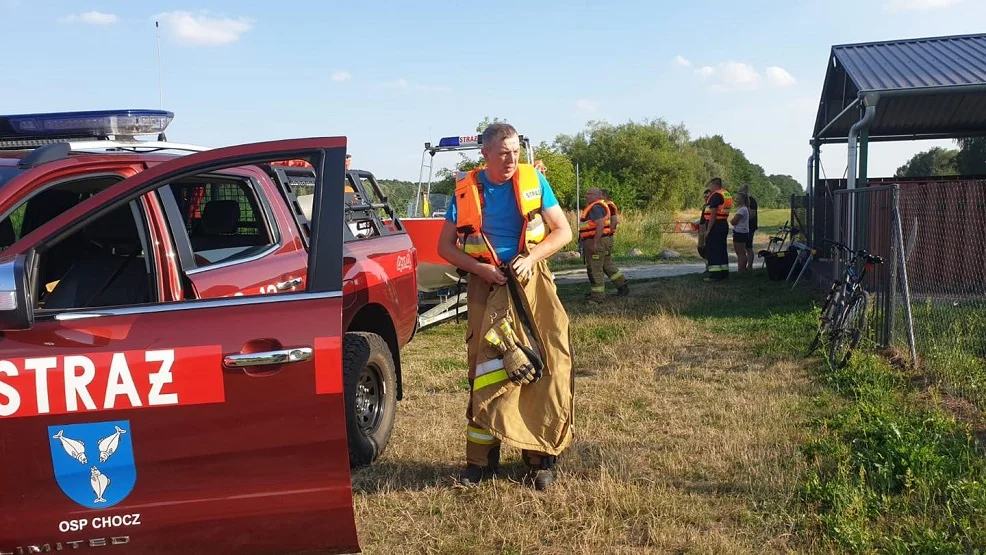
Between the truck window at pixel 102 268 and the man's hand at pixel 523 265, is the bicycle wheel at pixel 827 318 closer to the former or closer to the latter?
the man's hand at pixel 523 265

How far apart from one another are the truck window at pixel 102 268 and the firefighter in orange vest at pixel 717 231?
10773mm

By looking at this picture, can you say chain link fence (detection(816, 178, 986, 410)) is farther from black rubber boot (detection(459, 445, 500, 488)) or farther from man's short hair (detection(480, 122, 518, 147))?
man's short hair (detection(480, 122, 518, 147))

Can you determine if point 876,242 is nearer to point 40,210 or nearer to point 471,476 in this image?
point 471,476

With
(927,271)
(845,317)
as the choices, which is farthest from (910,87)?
(845,317)

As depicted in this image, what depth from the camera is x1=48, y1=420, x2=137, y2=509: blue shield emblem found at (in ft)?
8.53

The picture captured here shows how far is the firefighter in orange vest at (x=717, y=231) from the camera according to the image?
13.3 meters

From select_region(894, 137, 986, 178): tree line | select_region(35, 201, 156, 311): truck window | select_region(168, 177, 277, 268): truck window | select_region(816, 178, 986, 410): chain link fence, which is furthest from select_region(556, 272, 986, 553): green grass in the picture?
select_region(894, 137, 986, 178): tree line

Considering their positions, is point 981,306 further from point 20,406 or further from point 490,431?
point 20,406

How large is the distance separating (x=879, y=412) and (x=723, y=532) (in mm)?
2057

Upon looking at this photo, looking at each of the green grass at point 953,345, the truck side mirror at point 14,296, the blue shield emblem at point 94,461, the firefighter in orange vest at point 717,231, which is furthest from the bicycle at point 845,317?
the truck side mirror at point 14,296

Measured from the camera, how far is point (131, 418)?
8.64 ft

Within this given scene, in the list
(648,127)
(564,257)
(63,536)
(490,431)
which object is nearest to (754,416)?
(490,431)

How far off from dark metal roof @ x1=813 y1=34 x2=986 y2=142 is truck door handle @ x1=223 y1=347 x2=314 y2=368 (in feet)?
29.0

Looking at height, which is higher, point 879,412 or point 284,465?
point 284,465
